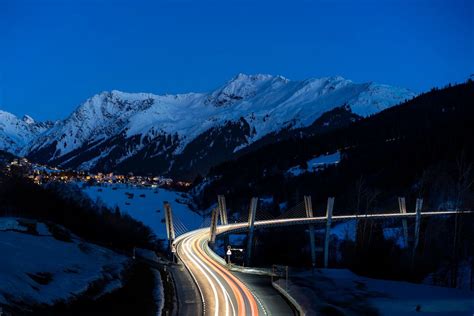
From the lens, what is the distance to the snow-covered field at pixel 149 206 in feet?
462

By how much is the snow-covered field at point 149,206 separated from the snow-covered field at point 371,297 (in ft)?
288

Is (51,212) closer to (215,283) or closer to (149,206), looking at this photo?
(215,283)

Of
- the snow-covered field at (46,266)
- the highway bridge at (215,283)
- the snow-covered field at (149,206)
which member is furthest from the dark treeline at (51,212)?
the snow-covered field at (149,206)

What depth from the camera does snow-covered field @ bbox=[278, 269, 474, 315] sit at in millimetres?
30172

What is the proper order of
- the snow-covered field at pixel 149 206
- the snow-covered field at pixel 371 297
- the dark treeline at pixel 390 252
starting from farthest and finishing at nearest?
the snow-covered field at pixel 149 206 → the dark treeline at pixel 390 252 → the snow-covered field at pixel 371 297

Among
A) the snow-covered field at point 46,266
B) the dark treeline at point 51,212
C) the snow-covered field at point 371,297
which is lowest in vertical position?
the snow-covered field at point 371,297

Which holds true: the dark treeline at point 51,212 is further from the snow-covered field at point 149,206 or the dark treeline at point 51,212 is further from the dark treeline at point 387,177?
the dark treeline at point 387,177

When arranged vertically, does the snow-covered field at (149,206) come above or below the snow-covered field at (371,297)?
above

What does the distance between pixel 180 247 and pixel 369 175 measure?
110 metres

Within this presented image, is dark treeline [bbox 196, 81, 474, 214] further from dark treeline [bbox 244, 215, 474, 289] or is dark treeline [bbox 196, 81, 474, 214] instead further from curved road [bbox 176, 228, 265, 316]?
curved road [bbox 176, 228, 265, 316]

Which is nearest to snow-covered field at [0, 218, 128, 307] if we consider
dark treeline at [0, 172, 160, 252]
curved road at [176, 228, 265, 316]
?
curved road at [176, 228, 265, 316]

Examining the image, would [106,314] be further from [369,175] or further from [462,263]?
[369,175]

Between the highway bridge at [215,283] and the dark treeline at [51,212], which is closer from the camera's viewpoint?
the highway bridge at [215,283]

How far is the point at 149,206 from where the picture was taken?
158875mm
